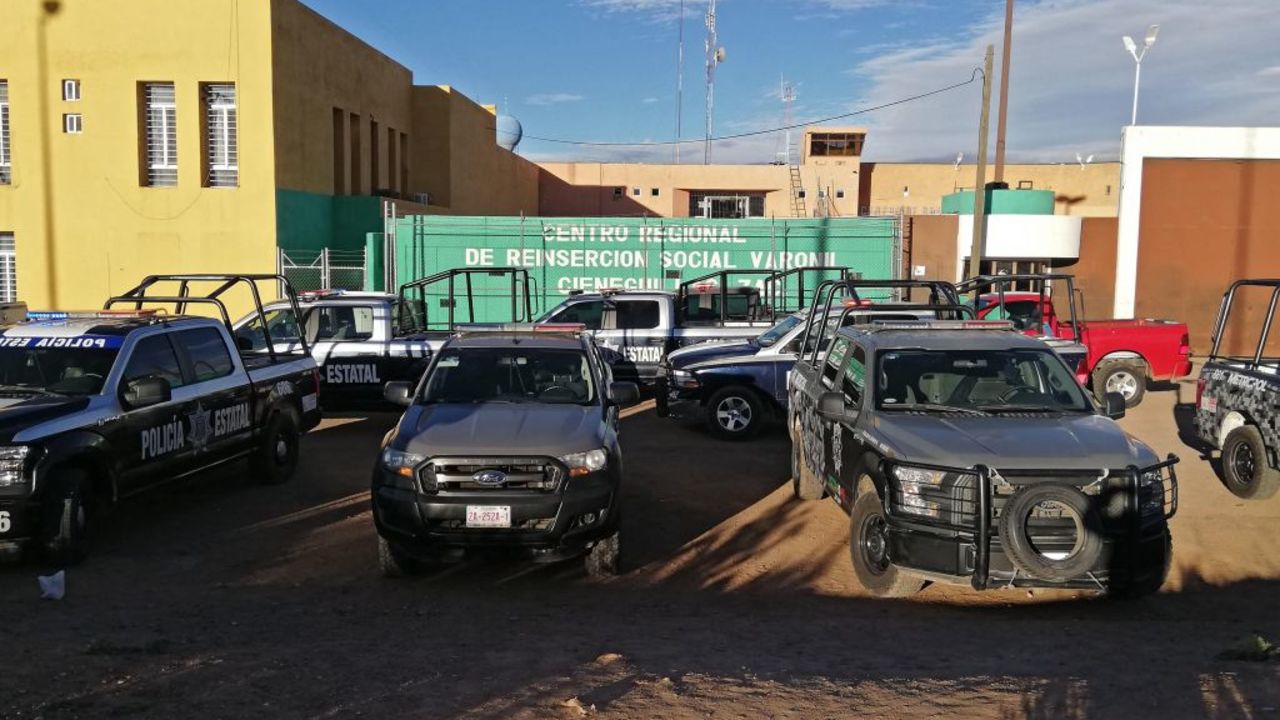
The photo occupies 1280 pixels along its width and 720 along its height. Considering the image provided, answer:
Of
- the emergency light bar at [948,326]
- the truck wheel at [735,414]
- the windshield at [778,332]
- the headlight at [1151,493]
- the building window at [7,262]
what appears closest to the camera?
the headlight at [1151,493]

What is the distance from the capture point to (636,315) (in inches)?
615

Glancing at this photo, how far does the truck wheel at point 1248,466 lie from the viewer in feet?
31.0

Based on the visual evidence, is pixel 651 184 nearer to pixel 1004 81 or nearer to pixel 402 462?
pixel 1004 81

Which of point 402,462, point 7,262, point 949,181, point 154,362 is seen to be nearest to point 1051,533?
point 402,462

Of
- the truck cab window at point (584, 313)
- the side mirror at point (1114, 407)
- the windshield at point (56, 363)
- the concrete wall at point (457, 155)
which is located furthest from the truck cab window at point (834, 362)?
the concrete wall at point (457, 155)

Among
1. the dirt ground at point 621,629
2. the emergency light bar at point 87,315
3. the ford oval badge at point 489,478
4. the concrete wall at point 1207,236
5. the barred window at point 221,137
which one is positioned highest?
the barred window at point 221,137

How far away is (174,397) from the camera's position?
8547 mm

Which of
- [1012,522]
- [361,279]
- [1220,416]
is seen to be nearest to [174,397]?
[1012,522]

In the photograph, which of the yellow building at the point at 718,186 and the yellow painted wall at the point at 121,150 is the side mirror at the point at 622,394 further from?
the yellow building at the point at 718,186

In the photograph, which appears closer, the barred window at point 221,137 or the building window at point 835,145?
the barred window at point 221,137

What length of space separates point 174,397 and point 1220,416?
9770mm

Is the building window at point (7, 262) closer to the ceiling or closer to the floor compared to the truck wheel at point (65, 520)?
closer to the ceiling

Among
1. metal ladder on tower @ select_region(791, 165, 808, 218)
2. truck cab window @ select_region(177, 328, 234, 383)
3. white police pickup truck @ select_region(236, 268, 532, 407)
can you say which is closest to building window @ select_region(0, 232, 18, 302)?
white police pickup truck @ select_region(236, 268, 532, 407)

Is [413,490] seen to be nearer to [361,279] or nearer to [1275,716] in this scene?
[1275,716]
